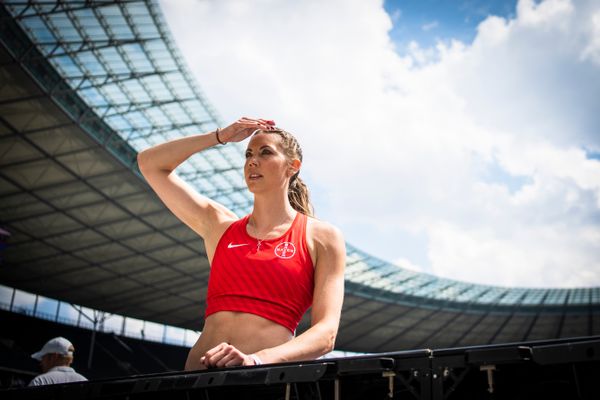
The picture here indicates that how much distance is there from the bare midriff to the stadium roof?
60.3ft

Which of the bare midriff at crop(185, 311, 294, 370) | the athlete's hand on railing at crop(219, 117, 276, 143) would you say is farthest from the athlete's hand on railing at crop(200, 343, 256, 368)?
the athlete's hand on railing at crop(219, 117, 276, 143)

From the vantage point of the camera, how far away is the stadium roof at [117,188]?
65.4 ft

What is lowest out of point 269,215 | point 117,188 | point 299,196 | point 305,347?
point 305,347

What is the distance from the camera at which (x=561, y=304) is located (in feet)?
146

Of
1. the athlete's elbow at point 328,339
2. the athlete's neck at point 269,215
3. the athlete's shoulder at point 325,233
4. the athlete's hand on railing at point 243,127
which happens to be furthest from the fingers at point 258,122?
the athlete's elbow at point 328,339

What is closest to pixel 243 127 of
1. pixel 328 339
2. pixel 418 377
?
pixel 328 339

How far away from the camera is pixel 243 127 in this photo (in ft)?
9.93

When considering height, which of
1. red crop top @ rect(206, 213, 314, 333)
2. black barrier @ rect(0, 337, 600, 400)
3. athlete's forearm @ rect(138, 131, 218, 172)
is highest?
athlete's forearm @ rect(138, 131, 218, 172)

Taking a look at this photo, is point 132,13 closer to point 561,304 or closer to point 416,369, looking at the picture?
point 416,369

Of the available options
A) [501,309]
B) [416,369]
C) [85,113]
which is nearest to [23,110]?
[85,113]

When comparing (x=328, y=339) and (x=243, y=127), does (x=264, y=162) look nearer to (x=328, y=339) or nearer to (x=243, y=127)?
(x=243, y=127)

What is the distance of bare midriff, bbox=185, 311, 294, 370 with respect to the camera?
260 cm

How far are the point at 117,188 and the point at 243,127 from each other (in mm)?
24367

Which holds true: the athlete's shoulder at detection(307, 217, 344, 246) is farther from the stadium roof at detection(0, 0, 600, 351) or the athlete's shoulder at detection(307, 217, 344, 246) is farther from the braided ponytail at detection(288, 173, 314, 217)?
the stadium roof at detection(0, 0, 600, 351)
